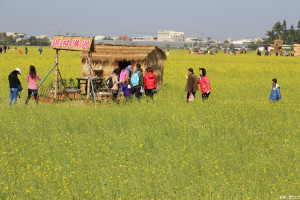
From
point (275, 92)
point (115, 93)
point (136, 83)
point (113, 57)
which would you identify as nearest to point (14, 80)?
point (115, 93)

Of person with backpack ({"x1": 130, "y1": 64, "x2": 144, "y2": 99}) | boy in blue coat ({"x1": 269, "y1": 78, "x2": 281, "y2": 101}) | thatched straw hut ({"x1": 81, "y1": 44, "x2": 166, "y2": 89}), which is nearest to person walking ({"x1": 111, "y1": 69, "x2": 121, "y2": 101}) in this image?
person with backpack ({"x1": 130, "y1": 64, "x2": 144, "y2": 99})

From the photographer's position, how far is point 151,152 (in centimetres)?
905

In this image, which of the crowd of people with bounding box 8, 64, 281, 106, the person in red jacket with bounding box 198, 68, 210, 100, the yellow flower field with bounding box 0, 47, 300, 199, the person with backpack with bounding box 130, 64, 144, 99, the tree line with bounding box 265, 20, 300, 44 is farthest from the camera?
the tree line with bounding box 265, 20, 300, 44

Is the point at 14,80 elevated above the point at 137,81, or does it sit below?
above

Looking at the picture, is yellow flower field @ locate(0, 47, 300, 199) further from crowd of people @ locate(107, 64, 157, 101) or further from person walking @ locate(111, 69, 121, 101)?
person walking @ locate(111, 69, 121, 101)

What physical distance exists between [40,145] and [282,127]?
6.41 meters

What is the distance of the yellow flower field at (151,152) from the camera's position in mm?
6949

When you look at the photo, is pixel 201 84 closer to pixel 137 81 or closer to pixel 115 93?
pixel 137 81

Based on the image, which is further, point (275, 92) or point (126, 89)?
point (126, 89)

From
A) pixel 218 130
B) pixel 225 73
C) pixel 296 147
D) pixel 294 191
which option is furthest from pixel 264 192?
pixel 225 73

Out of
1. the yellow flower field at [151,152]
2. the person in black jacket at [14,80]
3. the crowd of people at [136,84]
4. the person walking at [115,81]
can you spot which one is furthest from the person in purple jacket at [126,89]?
the person in black jacket at [14,80]

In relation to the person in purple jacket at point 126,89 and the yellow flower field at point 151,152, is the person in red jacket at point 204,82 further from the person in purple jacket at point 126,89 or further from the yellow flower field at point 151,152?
the person in purple jacket at point 126,89

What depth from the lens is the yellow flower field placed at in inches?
274

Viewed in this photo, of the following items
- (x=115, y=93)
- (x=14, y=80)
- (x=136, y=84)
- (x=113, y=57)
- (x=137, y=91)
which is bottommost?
(x=115, y=93)
